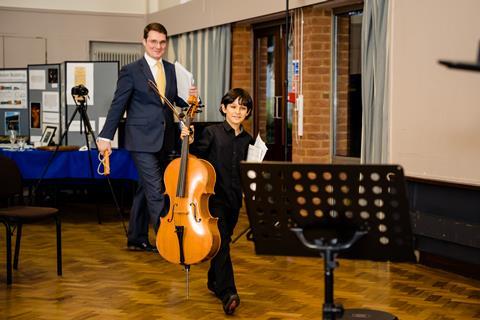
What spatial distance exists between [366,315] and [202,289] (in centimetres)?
107

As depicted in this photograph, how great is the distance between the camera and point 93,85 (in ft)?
25.7

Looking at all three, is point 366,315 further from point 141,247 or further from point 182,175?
point 141,247

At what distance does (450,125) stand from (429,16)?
29.1 inches

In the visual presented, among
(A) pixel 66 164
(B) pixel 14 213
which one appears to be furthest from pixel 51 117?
(B) pixel 14 213

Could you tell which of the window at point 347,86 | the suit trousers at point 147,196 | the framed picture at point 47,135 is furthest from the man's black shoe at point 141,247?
the framed picture at point 47,135

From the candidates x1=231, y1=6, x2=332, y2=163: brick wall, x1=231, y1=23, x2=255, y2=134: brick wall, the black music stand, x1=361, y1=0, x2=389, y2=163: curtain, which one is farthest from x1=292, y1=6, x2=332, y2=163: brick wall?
the black music stand

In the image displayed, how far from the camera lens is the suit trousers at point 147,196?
205 inches

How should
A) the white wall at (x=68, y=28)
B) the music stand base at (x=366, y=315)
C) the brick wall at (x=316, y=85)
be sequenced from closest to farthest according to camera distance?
the music stand base at (x=366, y=315), the brick wall at (x=316, y=85), the white wall at (x=68, y=28)

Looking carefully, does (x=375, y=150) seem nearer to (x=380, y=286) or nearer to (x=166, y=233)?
(x=380, y=286)

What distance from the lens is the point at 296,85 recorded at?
726 cm

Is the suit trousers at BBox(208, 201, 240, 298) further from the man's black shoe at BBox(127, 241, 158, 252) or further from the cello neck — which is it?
the man's black shoe at BBox(127, 241, 158, 252)

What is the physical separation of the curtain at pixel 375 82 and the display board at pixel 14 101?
170 inches

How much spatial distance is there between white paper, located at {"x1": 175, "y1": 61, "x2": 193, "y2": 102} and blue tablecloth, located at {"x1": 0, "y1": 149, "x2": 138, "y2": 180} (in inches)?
65.1

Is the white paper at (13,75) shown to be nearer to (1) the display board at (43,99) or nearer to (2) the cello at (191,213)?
(1) the display board at (43,99)
